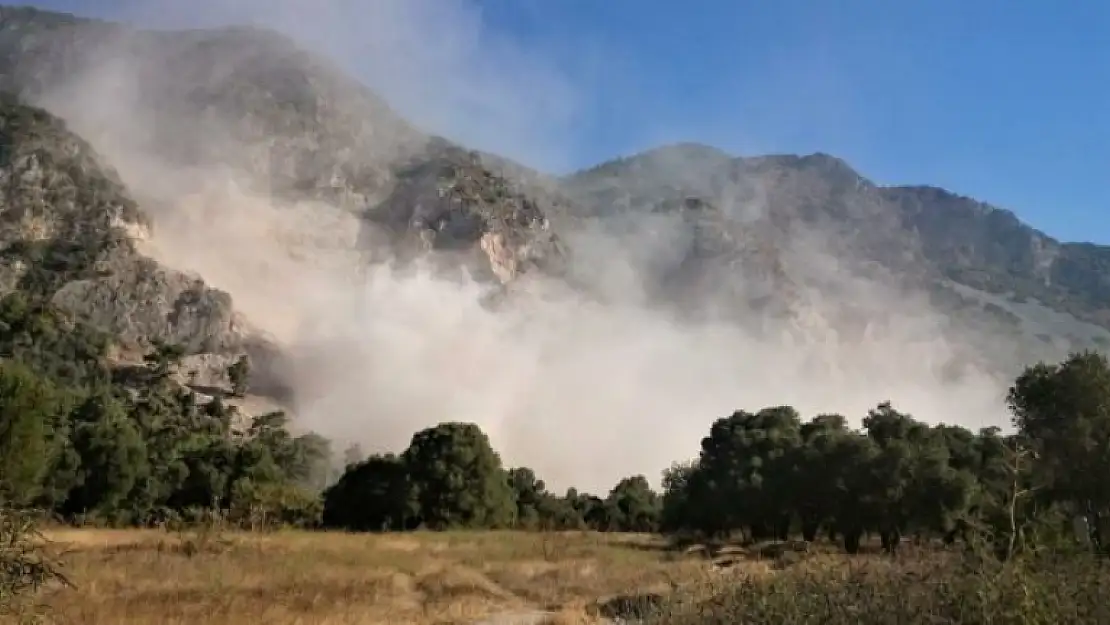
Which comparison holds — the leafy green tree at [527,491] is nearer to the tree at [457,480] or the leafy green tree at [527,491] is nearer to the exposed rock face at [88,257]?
the tree at [457,480]

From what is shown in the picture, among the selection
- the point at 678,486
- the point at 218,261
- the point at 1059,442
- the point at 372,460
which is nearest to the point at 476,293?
the point at 218,261

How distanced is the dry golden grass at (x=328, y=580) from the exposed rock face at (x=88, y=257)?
351 feet

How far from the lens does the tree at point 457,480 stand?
64500mm

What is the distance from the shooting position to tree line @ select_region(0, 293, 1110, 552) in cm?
2888

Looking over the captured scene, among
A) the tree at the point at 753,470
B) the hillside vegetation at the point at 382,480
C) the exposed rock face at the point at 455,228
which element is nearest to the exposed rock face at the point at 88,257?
the hillside vegetation at the point at 382,480

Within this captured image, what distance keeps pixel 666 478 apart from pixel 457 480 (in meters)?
41.8

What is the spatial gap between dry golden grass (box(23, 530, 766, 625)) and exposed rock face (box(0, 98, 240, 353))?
107 meters

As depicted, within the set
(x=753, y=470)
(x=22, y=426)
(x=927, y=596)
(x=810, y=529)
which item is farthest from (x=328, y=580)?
(x=753, y=470)

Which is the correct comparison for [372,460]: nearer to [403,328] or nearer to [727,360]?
[403,328]

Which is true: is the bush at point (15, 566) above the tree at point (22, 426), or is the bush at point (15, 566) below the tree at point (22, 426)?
below

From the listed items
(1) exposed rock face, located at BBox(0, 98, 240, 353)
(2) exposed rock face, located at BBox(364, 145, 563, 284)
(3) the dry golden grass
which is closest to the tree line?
(3) the dry golden grass

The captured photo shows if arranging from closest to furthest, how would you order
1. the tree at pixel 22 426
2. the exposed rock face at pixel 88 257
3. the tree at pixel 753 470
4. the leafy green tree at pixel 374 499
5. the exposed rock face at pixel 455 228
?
the tree at pixel 22 426, the tree at pixel 753 470, the leafy green tree at pixel 374 499, the exposed rock face at pixel 88 257, the exposed rock face at pixel 455 228

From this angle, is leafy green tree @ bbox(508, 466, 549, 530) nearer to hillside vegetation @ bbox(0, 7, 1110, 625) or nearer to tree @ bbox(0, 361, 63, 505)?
hillside vegetation @ bbox(0, 7, 1110, 625)

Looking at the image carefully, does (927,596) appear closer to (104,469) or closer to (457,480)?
(457,480)
